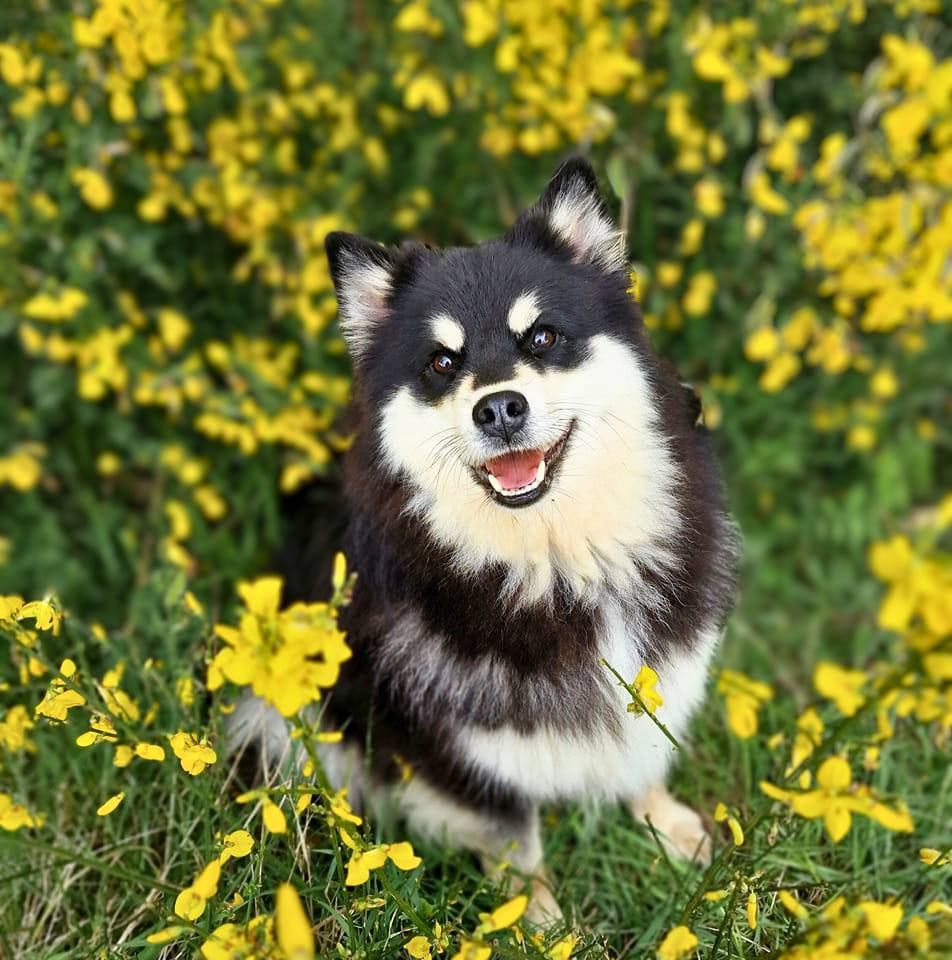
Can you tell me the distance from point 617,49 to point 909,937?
268 cm

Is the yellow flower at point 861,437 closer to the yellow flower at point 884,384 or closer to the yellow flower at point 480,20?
the yellow flower at point 884,384

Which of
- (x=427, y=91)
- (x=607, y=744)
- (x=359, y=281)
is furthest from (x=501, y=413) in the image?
(x=427, y=91)

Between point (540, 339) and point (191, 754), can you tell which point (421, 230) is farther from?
point (191, 754)

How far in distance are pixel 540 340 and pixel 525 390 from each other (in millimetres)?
189

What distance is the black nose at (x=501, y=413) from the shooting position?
1.83 m

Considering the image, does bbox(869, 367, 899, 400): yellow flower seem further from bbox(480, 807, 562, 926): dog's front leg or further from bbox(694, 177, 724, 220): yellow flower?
bbox(480, 807, 562, 926): dog's front leg

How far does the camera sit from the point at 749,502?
3746 millimetres

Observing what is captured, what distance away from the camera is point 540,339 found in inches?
78.7

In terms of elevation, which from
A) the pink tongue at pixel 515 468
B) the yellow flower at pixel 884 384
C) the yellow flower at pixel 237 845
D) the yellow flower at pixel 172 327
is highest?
the yellow flower at pixel 884 384

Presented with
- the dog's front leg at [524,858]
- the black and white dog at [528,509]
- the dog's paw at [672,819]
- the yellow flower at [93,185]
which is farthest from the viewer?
the yellow flower at [93,185]

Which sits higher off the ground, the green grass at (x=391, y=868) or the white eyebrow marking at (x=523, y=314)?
the white eyebrow marking at (x=523, y=314)

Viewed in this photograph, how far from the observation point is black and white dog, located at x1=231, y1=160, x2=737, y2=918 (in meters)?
1.95

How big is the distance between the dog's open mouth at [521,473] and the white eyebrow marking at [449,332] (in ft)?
0.96

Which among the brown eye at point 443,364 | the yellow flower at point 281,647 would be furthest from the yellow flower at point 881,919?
the brown eye at point 443,364
